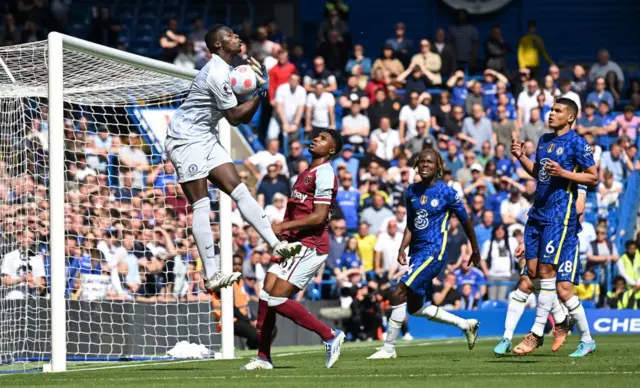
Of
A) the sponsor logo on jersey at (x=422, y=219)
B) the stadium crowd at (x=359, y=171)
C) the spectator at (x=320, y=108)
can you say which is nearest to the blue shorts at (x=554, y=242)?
the sponsor logo on jersey at (x=422, y=219)

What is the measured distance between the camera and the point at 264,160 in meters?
23.9

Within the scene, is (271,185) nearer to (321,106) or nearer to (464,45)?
(321,106)

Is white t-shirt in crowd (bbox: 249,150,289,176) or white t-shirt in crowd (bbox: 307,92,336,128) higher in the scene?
white t-shirt in crowd (bbox: 307,92,336,128)

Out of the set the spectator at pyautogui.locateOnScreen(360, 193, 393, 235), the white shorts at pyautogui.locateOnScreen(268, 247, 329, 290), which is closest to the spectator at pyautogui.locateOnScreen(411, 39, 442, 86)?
the spectator at pyautogui.locateOnScreen(360, 193, 393, 235)

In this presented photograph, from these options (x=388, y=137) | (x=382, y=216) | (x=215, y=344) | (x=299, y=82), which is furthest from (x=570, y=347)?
(x=299, y=82)

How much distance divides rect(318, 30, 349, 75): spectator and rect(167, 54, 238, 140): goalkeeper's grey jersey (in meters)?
16.1

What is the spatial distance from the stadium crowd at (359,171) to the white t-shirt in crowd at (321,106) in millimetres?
25

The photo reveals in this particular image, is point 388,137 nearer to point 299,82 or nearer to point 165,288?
point 299,82

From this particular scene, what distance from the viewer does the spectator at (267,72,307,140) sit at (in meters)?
24.9

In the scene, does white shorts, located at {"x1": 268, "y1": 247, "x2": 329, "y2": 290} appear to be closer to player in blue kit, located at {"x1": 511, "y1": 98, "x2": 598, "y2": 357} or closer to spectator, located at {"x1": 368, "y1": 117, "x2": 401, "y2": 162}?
player in blue kit, located at {"x1": 511, "y1": 98, "x2": 598, "y2": 357}

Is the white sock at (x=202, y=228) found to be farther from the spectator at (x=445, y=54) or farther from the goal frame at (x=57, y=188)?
the spectator at (x=445, y=54)

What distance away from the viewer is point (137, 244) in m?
17.0

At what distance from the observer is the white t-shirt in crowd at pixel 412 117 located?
24625 mm

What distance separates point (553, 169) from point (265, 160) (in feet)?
40.5
